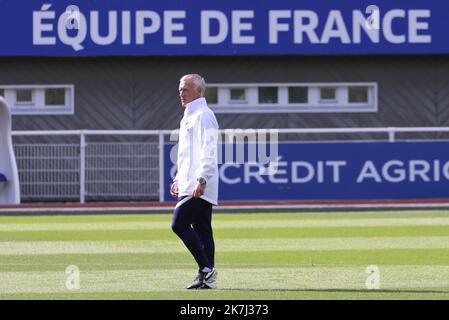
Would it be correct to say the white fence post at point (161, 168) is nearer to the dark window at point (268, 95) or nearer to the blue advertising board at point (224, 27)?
the blue advertising board at point (224, 27)

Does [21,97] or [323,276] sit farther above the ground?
[21,97]

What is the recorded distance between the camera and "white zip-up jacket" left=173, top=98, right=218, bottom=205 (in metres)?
11.2

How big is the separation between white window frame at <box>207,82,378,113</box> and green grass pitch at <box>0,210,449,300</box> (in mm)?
6517

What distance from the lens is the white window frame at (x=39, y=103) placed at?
28.7 metres

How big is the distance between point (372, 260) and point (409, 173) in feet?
36.9

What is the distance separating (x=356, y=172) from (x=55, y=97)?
7.71m

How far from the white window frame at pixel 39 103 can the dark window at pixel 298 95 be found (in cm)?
500

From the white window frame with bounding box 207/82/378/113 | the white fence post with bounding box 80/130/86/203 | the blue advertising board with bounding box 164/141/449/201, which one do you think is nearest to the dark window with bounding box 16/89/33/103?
the white fence post with bounding box 80/130/86/203

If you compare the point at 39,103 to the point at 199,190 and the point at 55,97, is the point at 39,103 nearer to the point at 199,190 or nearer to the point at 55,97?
the point at 55,97

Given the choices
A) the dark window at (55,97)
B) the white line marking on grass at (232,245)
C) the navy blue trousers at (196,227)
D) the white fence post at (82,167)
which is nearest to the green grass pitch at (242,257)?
the white line marking on grass at (232,245)

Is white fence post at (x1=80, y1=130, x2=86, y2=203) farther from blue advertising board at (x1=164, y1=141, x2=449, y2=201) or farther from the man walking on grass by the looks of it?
the man walking on grass

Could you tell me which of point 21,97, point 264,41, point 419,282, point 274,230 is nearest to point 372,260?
point 419,282
